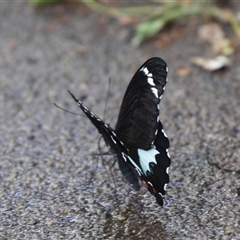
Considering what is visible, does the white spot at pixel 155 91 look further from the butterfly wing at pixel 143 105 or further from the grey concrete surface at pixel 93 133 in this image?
the grey concrete surface at pixel 93 133

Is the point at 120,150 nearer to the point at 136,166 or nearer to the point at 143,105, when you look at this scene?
the point at 136,166

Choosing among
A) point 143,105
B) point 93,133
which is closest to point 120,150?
point 143,105

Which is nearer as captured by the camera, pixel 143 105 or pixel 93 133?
pixel 143 105

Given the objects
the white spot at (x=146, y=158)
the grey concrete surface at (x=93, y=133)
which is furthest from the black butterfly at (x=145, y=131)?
the grey concrete surface at (x=93, y=133)

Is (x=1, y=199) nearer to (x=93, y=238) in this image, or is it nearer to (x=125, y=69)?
(x=93, y=238)

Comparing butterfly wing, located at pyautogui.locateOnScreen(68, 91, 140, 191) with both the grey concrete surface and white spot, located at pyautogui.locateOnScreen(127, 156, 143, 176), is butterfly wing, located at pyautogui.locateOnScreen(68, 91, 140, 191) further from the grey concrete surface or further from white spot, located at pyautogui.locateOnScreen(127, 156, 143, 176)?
the grey concrete surface

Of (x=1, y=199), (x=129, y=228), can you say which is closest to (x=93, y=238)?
(x=129, y=228)
